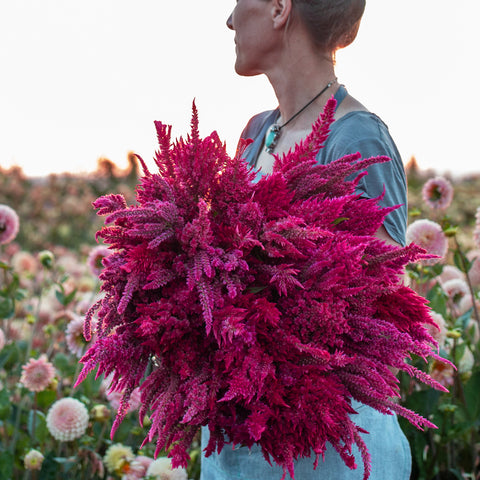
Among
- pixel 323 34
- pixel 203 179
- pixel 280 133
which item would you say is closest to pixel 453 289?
pixel 280 133

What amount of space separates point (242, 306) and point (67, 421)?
3.98 ft

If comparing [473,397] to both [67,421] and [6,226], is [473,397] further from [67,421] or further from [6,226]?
[6,226]

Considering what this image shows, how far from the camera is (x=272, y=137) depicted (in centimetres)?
170

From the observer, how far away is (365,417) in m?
1.15

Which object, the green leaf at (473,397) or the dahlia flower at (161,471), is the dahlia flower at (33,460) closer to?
the dahlia flower at (161,471)

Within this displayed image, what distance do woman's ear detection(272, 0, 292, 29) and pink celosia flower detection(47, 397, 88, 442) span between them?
139 centimetres

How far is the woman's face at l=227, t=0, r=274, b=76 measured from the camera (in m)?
1.47

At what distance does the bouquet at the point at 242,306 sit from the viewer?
79 centimetres

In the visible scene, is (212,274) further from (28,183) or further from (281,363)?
(28,183)

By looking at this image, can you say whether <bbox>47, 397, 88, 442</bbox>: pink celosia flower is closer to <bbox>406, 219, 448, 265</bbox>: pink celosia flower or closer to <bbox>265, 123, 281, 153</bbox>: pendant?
<bbox>265, 123, 281, 153</bbox>: pendant

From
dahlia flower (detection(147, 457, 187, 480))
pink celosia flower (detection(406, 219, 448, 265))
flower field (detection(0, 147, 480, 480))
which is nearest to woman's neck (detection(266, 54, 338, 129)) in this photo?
flower field (detection(0, 147, 480, 480))

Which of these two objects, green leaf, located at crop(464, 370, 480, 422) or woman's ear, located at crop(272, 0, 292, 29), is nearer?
woman's ear, located at crop(272, 0, 292, 29)

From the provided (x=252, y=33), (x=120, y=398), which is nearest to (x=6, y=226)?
(x=120, y=398)

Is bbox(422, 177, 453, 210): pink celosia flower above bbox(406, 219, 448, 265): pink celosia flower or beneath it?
above
